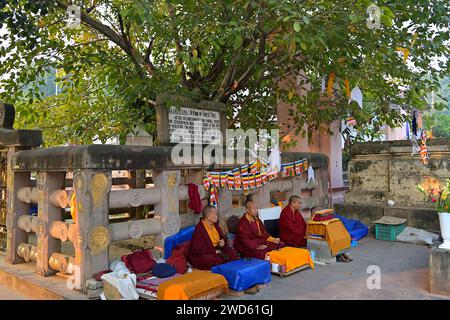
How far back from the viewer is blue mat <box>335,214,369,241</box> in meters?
9.06

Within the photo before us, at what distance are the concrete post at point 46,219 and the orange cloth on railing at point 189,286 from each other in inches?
91.9

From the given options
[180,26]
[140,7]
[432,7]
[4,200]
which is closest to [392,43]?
[432,7]

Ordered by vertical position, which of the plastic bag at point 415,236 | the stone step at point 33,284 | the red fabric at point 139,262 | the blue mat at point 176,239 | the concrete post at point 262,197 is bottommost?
the stone step at point 33,284

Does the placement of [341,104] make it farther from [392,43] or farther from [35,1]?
[35,1]

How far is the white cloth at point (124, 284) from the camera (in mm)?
5070

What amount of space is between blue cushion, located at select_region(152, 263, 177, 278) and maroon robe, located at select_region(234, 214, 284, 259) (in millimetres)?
1458

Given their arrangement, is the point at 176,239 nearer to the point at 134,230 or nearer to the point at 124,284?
the point at 134,230

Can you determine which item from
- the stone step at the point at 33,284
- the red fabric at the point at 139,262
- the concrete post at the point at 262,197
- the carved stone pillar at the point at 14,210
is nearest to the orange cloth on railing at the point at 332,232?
the concrete post at the point at 262,197

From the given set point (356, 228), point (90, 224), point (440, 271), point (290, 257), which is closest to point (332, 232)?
point (290, 257)

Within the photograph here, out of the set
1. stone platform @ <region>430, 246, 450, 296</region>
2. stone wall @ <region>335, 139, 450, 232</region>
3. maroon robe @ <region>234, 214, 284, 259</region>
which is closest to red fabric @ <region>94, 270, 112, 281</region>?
maroon robe @ <region>234, 214, 284, 259</region>

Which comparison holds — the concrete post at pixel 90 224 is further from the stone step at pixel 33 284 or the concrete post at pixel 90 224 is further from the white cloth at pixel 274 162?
the white cloth at pixel 274 162

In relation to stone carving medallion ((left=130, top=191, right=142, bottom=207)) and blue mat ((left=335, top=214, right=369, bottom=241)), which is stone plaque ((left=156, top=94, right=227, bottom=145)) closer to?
stone carving medallion ((left=130, top=191, right=142, bottom=207))

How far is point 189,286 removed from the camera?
479cm
